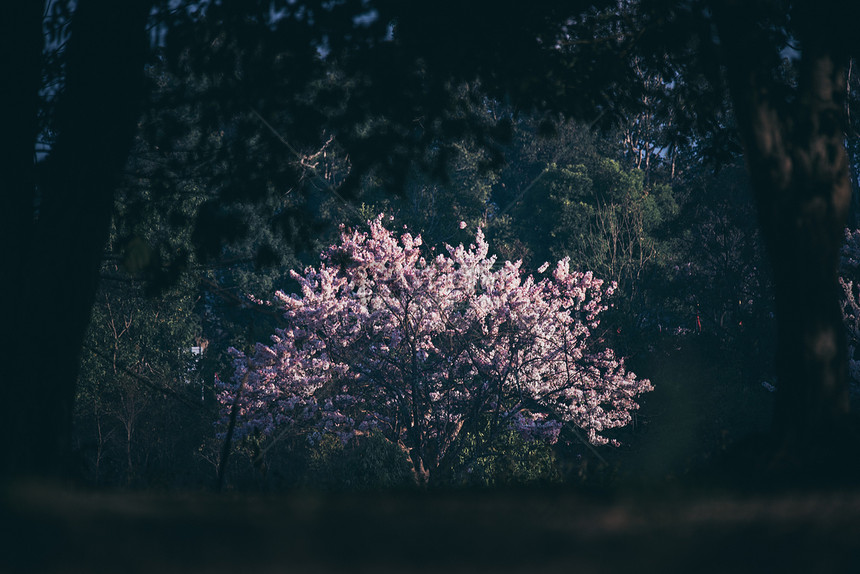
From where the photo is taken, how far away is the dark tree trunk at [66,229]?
6.18 metres

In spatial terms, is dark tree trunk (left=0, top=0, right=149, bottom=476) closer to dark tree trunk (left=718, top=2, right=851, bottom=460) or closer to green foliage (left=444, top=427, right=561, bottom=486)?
dark tree trunk (left=718, top=2, right=851, bottom=460)

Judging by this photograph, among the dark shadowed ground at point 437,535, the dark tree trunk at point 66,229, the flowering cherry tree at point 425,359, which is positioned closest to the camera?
the dark shadowed ground at point 437,535

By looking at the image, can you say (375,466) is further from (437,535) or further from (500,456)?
(437,535)

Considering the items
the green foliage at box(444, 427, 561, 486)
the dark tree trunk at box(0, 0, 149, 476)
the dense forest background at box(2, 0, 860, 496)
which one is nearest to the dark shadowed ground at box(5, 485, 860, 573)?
the dark tree trunk at box(0, 0, 149, 476)

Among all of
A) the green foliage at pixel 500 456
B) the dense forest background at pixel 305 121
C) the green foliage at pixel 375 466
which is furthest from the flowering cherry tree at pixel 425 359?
the dense forest background at pixel 305 121

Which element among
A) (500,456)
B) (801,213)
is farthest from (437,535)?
(500,456)

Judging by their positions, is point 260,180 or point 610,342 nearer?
point 260,180

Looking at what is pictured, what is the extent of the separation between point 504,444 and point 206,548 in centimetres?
1769

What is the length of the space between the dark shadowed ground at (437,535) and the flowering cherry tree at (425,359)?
43.6 ft

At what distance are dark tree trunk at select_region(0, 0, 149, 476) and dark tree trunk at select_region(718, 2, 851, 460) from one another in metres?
5.26

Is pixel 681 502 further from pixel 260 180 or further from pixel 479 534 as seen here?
pixel 260 180

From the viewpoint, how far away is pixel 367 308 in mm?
20812

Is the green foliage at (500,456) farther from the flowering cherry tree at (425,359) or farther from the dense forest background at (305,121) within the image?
the dense forest background at (305,121)

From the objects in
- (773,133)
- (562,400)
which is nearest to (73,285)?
(773,133)
